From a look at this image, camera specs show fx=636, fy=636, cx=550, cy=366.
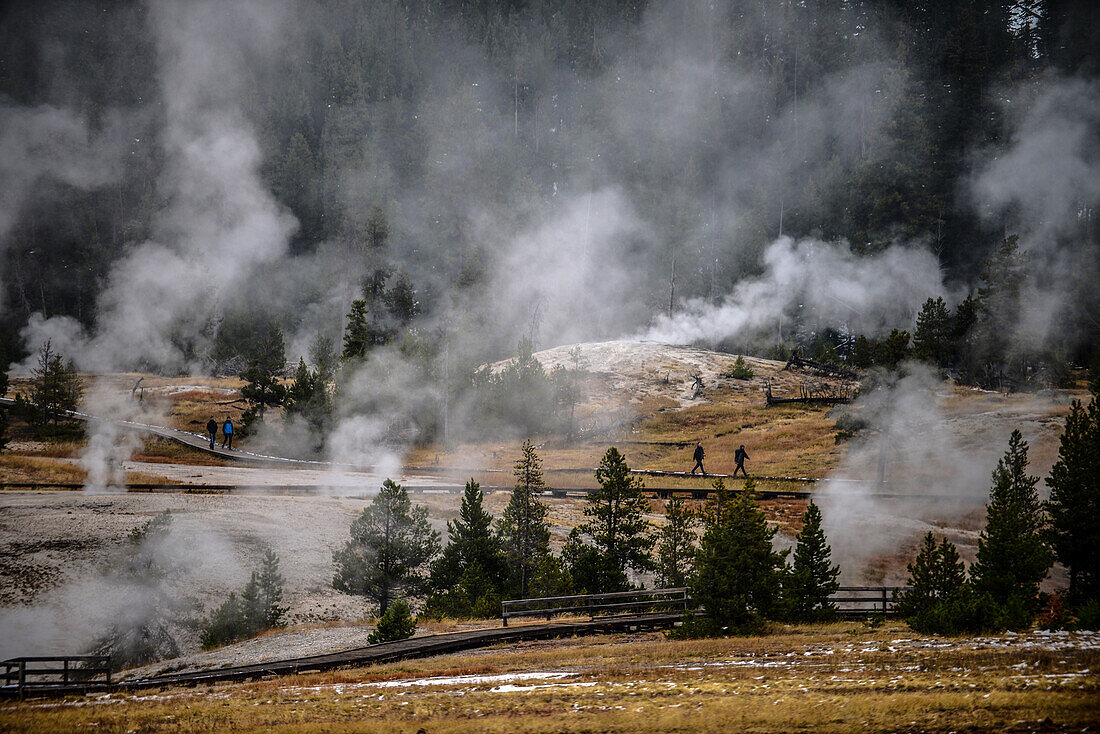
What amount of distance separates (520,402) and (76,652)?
1614 inches

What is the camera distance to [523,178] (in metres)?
142

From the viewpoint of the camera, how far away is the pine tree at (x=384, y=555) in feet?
83.6

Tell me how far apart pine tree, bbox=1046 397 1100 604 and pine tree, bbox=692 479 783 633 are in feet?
29.7

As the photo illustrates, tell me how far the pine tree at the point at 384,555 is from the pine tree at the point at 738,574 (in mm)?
12422

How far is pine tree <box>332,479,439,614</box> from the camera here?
25.5 meters

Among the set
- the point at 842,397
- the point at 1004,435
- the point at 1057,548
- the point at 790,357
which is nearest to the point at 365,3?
the point at 790,357

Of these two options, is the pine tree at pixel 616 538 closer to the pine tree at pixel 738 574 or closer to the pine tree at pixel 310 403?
the pine tree at pixel 738 574

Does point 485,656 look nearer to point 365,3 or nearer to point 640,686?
point 640,686

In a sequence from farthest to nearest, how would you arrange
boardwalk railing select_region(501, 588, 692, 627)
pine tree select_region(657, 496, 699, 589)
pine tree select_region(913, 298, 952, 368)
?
1. pine tree select_region(913, 298, 952, 368)
2. pine tree select_region(657, 496, 699, 589)
3. boardwalk railing select_region(501, 588, 692, 627)

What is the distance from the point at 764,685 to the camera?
10773 mm

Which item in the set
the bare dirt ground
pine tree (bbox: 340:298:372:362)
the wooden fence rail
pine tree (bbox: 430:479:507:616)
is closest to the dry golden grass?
the bare dirt ground

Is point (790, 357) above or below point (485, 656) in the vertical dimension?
above

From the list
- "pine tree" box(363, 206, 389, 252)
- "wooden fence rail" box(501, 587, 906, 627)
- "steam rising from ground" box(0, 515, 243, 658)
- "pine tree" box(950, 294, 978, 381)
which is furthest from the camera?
"pine tree" box(363, 206, 389, 252)

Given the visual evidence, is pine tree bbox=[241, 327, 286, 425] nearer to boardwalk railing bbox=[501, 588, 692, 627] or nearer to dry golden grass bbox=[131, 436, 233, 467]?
dry golden grass bbox=[131, 436, 233, 467]
